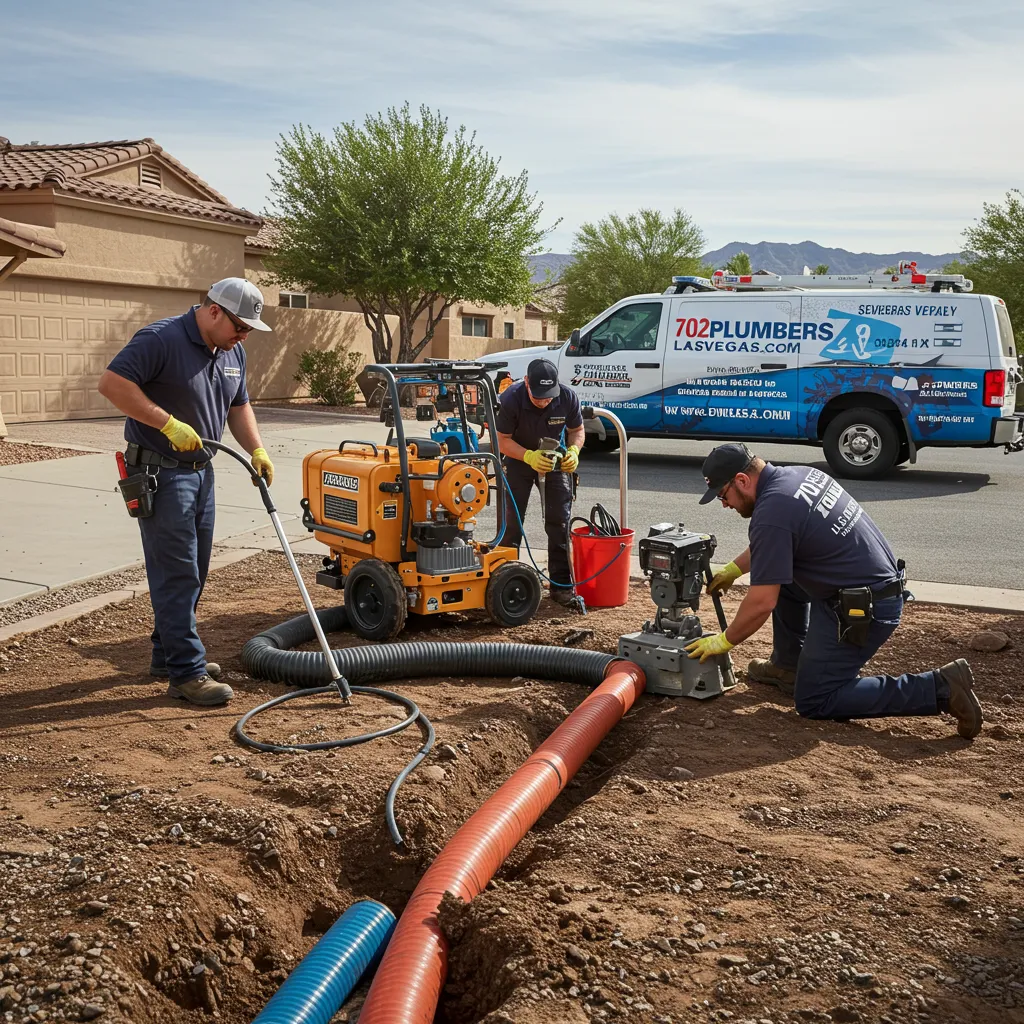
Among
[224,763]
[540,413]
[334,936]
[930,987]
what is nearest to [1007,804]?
[930,987]

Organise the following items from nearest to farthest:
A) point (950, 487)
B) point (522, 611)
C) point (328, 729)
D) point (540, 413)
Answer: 1. point (328, 729)
2. point (522, 611)
3. point (540, 413)
4. point (950, 487)

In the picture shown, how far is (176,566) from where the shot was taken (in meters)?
5.13

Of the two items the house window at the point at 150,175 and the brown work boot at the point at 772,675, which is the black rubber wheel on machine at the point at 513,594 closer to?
the brown work boot at the point at 772,675

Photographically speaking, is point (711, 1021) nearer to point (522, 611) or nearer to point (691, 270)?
point (522, 611)

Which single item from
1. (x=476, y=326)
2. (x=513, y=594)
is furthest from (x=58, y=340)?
(x=476, y=326)

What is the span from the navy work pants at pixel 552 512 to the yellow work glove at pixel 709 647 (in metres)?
2.10

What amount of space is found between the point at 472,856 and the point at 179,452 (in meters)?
2.53

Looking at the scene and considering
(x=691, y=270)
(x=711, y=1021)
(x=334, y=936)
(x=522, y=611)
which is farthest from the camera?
(x=691, y=270)

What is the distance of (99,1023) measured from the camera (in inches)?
112

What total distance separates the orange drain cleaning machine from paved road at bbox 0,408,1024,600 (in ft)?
7.30

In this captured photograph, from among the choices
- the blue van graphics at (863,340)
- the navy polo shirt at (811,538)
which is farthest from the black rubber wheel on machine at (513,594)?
the blue van graphics at (863,340)

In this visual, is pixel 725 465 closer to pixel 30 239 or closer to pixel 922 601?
pixel 922 601

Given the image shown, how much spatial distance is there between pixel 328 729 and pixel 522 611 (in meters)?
2.07

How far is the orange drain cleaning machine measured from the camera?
244 inches
